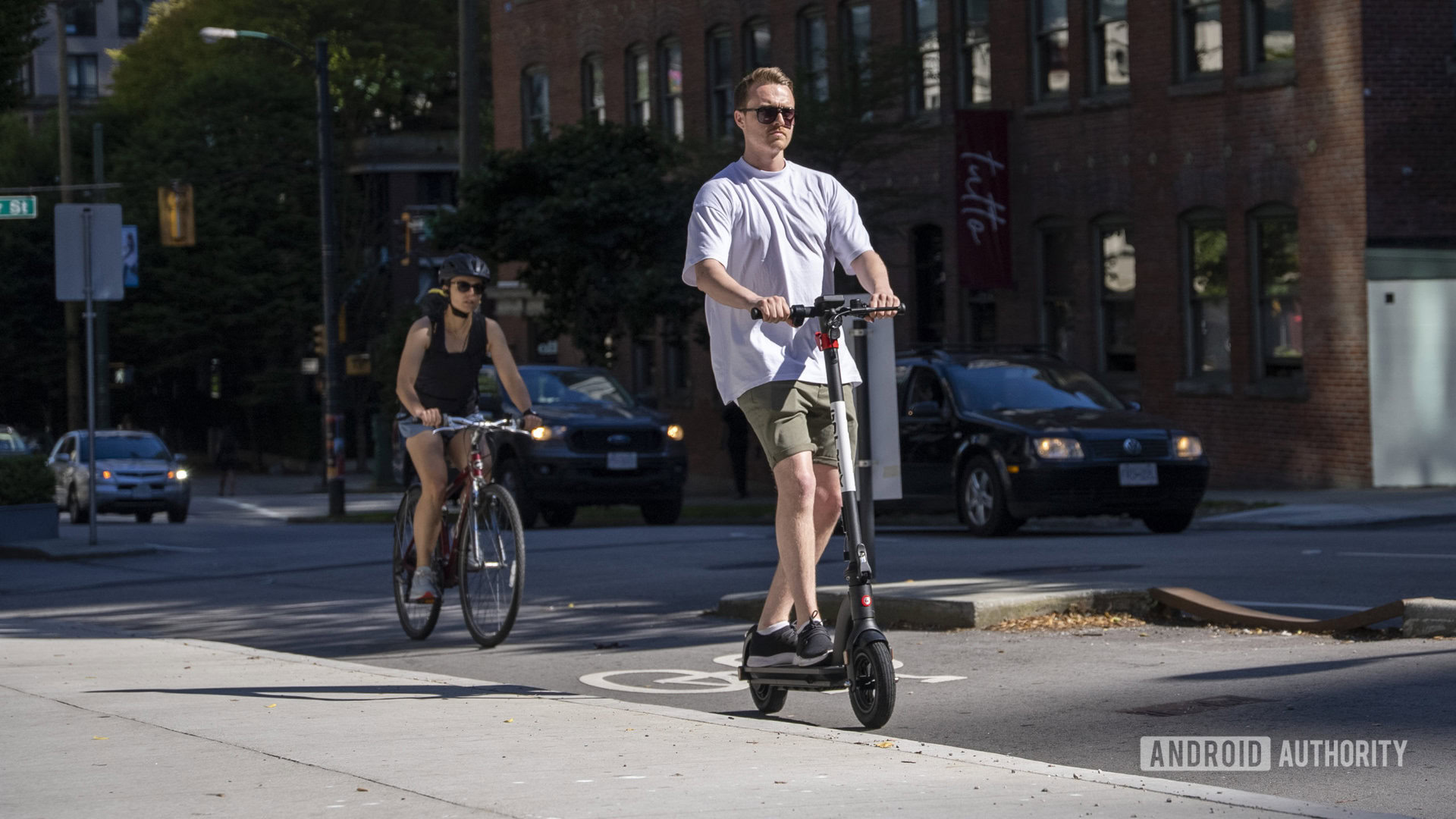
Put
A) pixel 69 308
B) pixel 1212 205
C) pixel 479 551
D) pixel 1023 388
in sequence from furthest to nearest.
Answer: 1. pixel 69 308
2. pixel 1212 205
3. pixel 1023 388
4. pixel 479 551

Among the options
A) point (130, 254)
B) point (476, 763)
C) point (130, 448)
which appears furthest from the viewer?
point (130, 254)

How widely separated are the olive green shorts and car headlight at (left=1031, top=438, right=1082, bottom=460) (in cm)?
1050

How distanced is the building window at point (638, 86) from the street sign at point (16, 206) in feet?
60.4

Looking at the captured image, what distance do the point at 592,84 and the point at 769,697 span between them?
115 ft

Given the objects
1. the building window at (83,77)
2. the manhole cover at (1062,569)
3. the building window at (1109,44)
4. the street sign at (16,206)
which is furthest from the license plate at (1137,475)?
the building window at (83,77)

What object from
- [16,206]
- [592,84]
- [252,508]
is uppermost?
[592,84]

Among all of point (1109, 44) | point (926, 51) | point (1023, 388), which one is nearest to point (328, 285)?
point (926, 51)

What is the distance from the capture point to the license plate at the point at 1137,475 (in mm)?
17141

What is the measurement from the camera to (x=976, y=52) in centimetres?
3077

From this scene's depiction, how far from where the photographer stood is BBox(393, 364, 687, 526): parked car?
21297mm

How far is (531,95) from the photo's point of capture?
44.0 meters

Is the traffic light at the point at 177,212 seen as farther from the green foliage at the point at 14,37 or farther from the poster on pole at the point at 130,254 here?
the green foliage at the point at 14,37

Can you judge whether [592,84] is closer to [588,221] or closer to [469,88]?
[469,88]

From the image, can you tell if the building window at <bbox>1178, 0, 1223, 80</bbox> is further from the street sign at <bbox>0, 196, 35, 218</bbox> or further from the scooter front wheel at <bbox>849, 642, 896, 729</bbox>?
the scooter front wheel at <bbox>849, 642, 896, 729</bbox>
